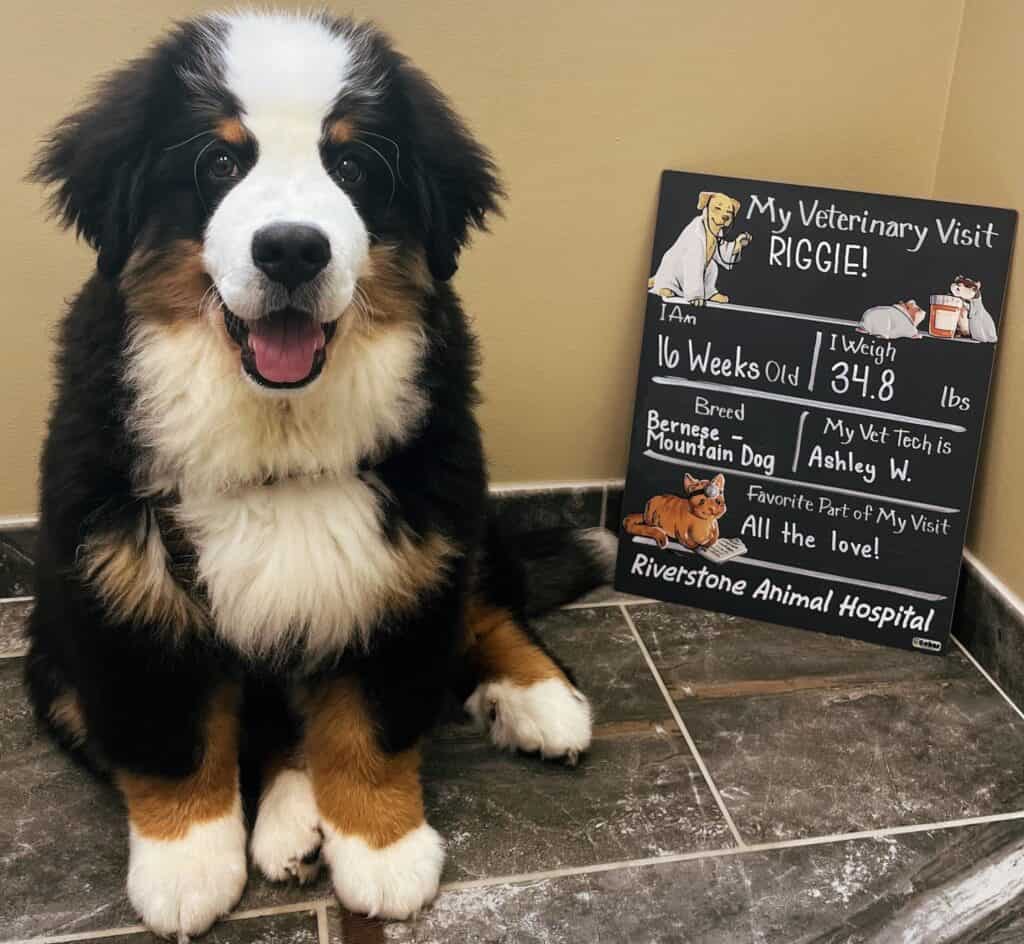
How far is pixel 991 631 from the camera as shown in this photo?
6.39ft

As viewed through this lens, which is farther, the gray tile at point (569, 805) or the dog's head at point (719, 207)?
the dog's head at point (719, 207)

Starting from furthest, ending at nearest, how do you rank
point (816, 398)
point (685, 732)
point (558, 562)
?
point (558, 562) < point (816, 398) < point (685, 732)

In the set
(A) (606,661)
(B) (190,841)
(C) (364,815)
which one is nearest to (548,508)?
(A) (606,661)

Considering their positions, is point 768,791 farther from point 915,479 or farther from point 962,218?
point 962,218

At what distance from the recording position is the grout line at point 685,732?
1.58 metres

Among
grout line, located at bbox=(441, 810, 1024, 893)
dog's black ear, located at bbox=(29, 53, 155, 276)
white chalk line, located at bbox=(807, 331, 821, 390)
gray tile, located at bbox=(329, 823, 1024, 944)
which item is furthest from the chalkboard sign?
dog's black ear, located at bbox=(29, 53, 155, 276)

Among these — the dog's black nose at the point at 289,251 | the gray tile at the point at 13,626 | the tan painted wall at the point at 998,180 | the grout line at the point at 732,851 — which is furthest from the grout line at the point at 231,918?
the tan painted wall at the point at 998,180

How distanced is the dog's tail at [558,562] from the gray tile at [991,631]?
27.1 inches

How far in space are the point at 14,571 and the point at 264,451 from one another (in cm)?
111

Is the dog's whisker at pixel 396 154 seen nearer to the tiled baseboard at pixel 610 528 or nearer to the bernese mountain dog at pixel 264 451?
the bernese mountain dog at pixel 264 451

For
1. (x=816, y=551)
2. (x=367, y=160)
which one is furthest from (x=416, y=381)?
(x=816, y=551)

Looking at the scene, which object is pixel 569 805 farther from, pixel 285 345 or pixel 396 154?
pixel 396 154

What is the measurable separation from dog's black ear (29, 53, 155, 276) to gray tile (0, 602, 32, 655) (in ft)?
3.10

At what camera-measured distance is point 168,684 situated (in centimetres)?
133
